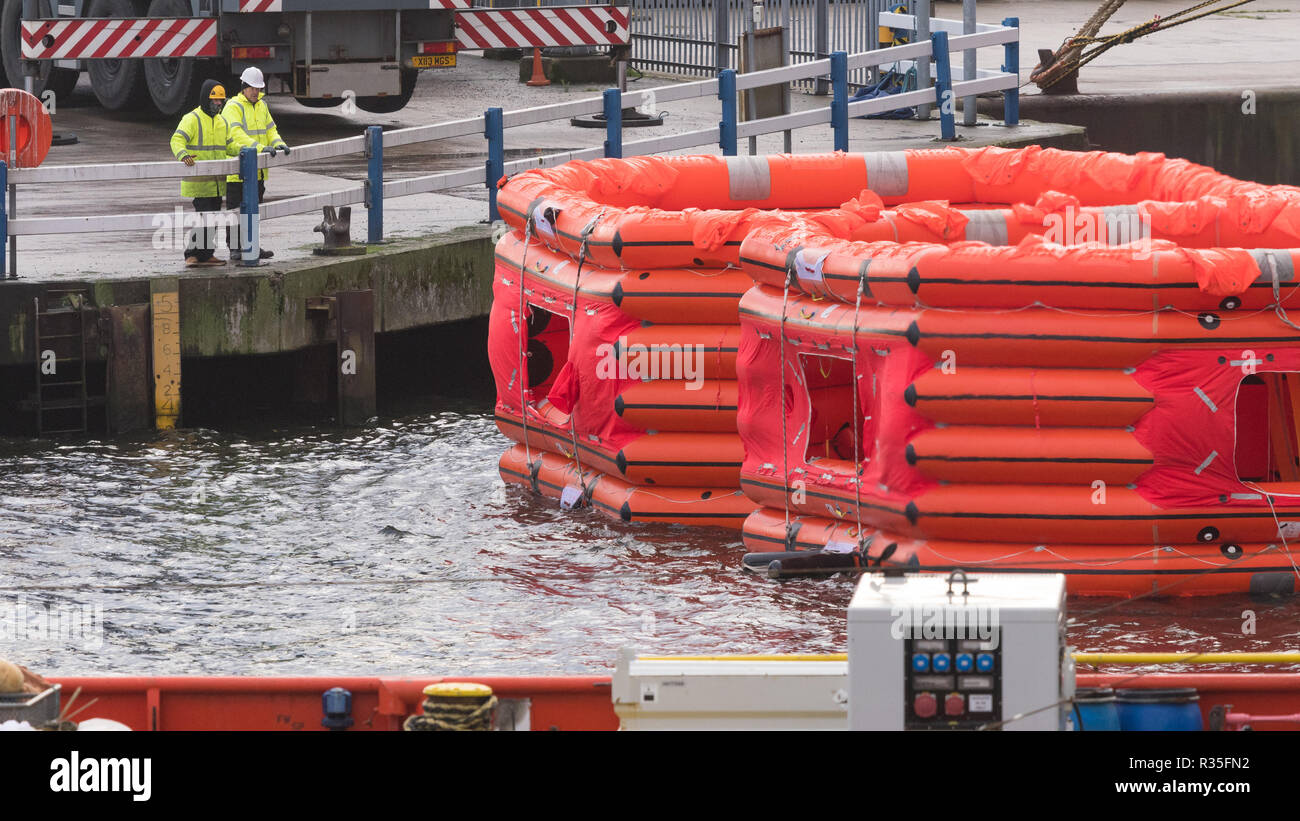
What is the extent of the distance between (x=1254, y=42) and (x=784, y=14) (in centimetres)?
1140

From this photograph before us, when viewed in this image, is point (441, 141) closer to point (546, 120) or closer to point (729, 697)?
point (546, 120)

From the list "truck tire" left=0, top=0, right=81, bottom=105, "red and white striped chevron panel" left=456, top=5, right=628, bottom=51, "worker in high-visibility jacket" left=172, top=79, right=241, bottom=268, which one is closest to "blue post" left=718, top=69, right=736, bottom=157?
"red and white striped chevron panel" left=456, top=5, right=628, bottom=51

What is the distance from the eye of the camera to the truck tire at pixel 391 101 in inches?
914

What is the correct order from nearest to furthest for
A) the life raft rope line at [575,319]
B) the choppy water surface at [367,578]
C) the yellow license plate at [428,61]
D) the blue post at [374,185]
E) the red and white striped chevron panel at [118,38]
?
the choppy water surface at [367,578] → the life raft rope line at [575,319] → the blue post at [374,185] → the red and white striped chevron panel at [118,38] → the yellow license plate at [428,61]

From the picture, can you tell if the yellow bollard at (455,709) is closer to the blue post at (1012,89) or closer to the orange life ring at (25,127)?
the orange life ring at (25,127)

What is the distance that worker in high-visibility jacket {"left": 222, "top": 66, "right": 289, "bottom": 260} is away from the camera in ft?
56.2

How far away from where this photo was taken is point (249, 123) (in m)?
17.4

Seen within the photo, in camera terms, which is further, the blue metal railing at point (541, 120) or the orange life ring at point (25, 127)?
the orange life ring at point (25, 127)

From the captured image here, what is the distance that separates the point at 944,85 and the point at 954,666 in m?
15.1

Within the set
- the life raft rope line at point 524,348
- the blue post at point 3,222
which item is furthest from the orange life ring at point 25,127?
the life raft rope line at point 524,348

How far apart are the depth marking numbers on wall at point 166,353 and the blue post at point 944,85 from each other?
852cm

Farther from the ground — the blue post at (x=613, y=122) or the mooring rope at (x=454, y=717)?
the blue post at (x=613, y=122)
